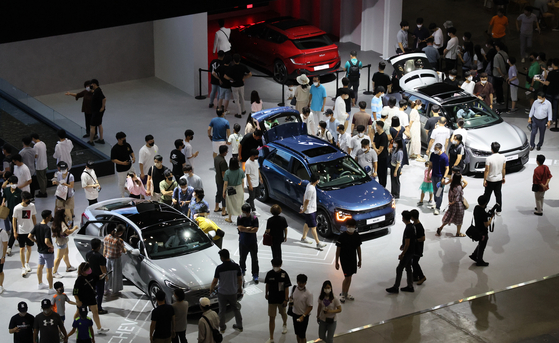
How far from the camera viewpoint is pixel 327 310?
9.00m

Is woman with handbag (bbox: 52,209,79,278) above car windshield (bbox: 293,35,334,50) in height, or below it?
below

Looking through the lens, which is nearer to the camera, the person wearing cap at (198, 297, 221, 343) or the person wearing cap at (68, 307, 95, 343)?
the person wearing cap at (198, 297, 221, 343)

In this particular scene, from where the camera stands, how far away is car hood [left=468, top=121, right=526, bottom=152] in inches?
614

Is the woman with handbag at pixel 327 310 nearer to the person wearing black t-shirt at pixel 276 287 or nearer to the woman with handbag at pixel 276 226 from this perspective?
the person wearing black t-shirt at pixel 276 287

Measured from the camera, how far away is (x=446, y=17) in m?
27.8

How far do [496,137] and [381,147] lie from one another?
336 centimetres

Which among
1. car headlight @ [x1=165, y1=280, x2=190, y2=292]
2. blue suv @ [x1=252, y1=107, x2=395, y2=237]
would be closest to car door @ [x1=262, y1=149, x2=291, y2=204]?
blue suv @ [x1=252, y1=107, x2=395, y2=237]

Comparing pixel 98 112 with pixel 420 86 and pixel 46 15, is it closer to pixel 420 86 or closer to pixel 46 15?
pixel 420 86

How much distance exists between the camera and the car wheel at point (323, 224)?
1282 centimetres

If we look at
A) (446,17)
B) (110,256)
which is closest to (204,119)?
(110,256)

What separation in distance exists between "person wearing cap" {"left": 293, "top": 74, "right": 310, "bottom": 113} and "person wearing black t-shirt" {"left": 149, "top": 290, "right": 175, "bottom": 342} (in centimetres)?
985

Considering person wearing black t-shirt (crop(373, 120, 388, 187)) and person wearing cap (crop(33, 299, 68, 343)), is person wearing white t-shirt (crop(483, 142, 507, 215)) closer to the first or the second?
person wearing black t-shirt (crop(373, 120, 388, 187))

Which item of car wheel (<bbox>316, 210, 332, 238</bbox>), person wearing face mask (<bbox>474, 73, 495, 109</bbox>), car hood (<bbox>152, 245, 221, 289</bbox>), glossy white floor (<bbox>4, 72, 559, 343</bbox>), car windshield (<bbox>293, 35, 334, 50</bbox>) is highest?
car windshield (<bbox>293, 35, 334, 50</bbox>)

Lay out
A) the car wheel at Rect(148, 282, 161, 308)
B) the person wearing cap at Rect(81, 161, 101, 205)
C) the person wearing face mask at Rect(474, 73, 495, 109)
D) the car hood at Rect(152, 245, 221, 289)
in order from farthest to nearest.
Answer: the person wearing face mask at Rect(474, 73, 495, 109), the person wearing cap at Rect(81, 161, 101, 205), the car wheel at Rect(148, 282, 161, 308), the car hood at Rect(152, 245, 221, 289)
